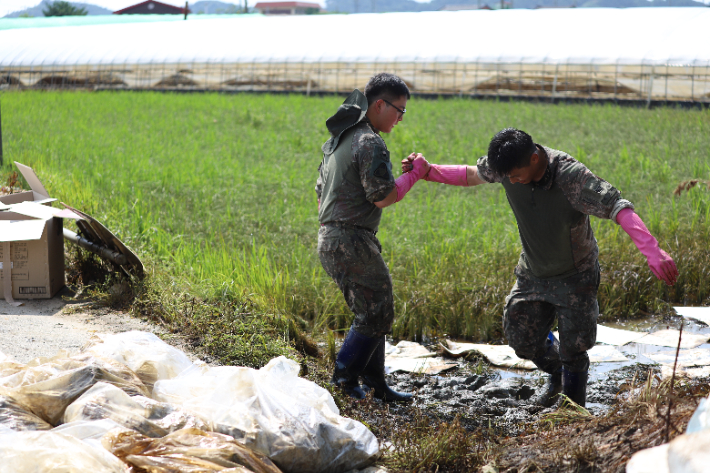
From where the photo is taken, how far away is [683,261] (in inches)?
204

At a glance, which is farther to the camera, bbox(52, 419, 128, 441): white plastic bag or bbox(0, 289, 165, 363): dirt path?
bbox(0, 289, 165, 363): dirt path

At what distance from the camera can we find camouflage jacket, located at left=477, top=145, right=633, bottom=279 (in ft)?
9.73

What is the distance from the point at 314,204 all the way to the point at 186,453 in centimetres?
492

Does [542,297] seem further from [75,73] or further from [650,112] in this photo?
[75,73]

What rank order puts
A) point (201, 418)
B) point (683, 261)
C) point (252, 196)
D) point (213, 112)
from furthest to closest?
1. point (213, 112)
2. point (252, 196)
3. point (683, 261)
4. point (201, 418)

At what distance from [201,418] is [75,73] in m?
27.8

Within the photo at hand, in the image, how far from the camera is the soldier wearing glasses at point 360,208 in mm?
3188

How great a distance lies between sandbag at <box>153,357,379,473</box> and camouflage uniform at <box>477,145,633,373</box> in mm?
1204

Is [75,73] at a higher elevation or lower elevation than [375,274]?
higher

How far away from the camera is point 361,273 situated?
3.26m

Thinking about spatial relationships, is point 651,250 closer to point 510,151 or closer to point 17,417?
point 510,151

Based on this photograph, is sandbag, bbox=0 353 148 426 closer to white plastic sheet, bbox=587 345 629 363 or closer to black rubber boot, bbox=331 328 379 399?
black rubber boot, bbox=331 328 379 399

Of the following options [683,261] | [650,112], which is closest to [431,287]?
[683,261]

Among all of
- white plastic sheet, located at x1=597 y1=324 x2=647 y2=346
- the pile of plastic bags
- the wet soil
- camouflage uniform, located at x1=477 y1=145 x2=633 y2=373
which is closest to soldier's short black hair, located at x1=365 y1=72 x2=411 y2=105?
camouflage uniform, located at x1=477 y1=145 x2=633 y2=373
